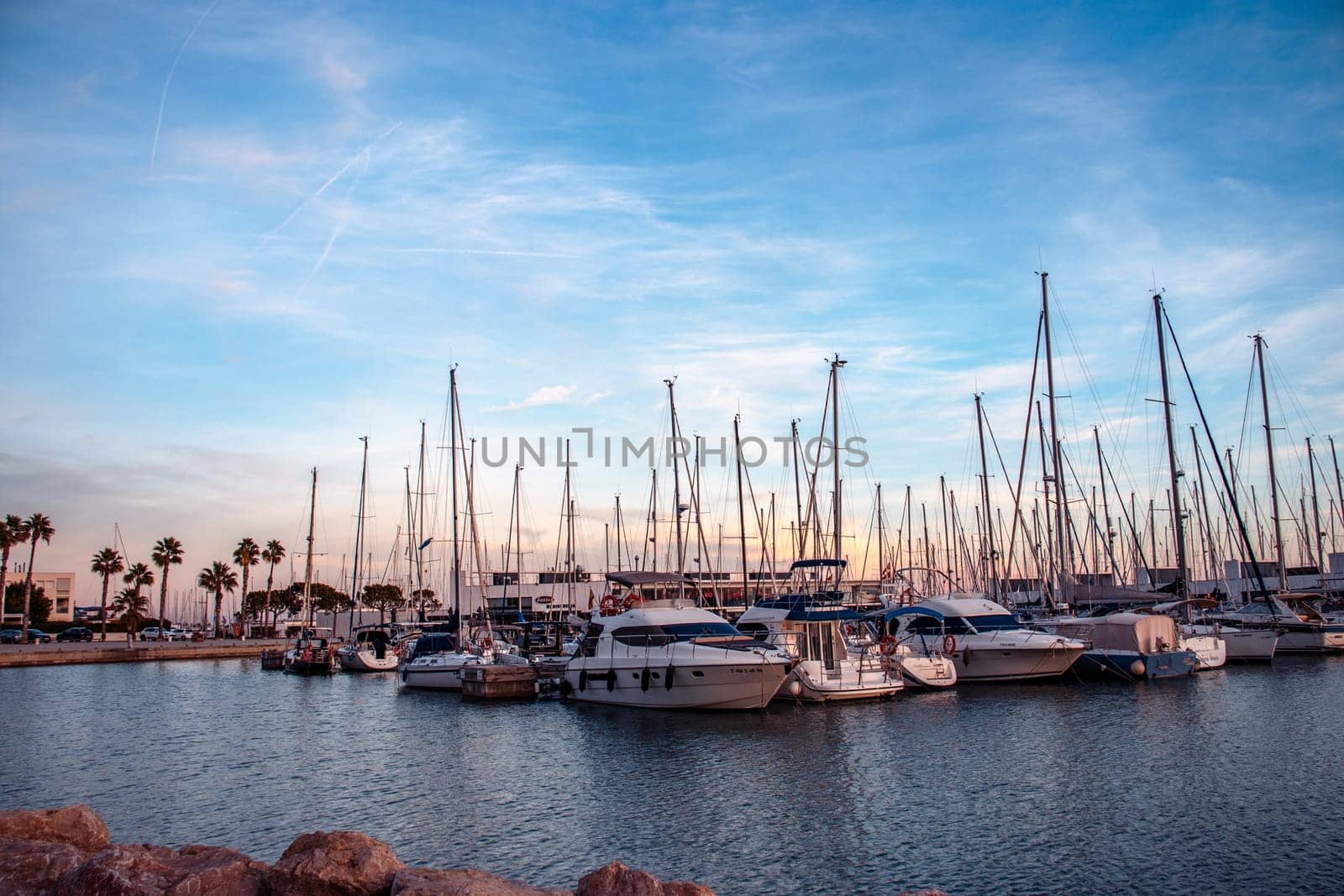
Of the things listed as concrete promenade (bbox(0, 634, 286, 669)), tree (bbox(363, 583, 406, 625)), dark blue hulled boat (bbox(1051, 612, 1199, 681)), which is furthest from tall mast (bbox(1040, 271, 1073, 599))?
tree (bbox(363, 583, 406, 625))

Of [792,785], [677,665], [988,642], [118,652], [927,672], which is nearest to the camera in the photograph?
[792,785]

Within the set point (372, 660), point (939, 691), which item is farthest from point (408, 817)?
point (372, 660)

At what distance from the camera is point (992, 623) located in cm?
4438

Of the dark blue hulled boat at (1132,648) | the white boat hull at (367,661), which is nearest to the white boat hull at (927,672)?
the dark blue hulled boat at (1132,648)

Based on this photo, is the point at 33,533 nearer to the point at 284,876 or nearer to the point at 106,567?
the point at 106,567

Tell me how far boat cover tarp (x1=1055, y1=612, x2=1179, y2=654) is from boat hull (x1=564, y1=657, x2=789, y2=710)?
19277 millimetres

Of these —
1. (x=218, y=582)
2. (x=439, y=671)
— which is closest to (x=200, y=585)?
(x=218, y=582)

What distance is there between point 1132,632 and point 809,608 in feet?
51.4

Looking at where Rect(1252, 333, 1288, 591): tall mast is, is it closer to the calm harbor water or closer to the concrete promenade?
the calm harbor water

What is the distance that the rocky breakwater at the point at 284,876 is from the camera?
10.8 metres

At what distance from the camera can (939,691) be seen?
4009cm

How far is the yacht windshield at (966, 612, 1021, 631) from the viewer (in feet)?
144

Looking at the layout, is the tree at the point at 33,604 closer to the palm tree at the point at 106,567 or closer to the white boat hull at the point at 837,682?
the palm tree at the point at 106,567

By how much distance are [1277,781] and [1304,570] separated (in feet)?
330
